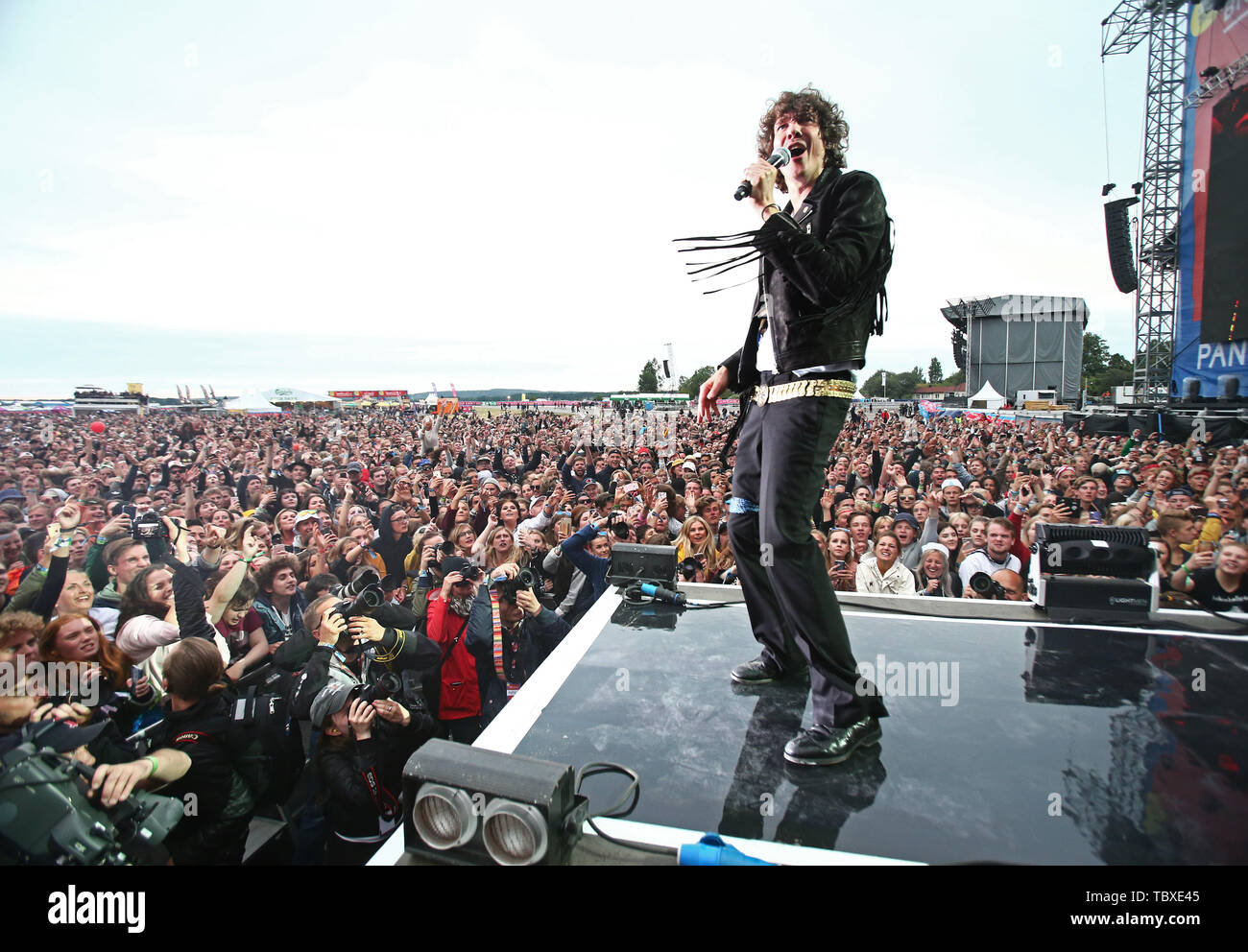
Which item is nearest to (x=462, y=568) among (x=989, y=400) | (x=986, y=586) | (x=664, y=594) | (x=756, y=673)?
(x=664, y=594)

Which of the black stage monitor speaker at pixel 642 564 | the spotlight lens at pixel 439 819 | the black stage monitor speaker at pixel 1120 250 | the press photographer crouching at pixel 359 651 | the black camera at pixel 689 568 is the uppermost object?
the black stage monitor speaker at pixel 1120 250

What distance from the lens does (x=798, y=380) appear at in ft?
6.37

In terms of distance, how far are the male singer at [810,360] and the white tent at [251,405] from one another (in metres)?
31.0

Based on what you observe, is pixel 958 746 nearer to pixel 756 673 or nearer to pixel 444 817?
pixel 756 673

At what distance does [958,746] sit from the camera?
1.77m

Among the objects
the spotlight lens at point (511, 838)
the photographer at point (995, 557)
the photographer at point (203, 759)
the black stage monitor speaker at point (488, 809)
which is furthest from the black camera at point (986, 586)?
the photographer at point (203, 759)

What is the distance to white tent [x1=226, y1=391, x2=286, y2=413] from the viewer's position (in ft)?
91.9

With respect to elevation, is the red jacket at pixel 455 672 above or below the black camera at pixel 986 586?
below

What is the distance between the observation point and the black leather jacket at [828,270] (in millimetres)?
1735

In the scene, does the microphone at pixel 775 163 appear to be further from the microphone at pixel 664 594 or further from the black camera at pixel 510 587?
the black camera at pixel 510 587

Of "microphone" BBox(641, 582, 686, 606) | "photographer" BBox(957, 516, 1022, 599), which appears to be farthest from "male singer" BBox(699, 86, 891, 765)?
"photographer" BBox(957, 516, 1022, 599)

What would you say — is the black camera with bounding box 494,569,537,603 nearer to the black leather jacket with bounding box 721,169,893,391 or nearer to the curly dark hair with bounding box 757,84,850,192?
the black leather jacket with bounding box 721,169,893,391
